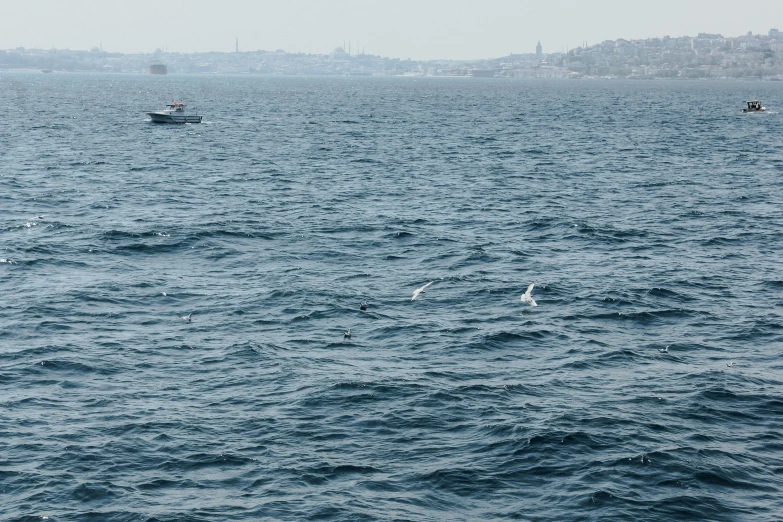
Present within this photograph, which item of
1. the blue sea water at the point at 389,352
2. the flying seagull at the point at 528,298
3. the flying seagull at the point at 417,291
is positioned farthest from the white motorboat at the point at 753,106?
the flying seagull at the point at 417,291

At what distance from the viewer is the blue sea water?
2736cm

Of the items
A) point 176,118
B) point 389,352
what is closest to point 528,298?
point 389,352

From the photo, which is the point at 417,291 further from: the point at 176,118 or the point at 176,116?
the point at 176,118

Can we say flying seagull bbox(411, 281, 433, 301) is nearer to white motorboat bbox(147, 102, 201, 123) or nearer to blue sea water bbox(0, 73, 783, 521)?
blue sea water bbox(0, 73, 783, 521)

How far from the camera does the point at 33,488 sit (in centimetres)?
2694

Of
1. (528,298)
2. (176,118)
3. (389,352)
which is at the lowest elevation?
(389,352)

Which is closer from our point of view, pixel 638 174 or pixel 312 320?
pixel 312 320

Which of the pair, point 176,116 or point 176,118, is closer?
point 176,116

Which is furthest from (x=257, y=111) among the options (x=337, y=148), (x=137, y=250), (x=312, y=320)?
(x=312, y=320)

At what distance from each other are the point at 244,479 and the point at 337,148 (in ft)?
298

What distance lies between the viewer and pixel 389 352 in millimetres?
Answer: 38594

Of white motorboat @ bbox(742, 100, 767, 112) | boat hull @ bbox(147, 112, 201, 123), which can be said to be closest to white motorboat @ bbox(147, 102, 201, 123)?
boat hull @ bbox(147, 112, 201, 123)

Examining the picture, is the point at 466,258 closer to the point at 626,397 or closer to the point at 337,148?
the point at 626,397

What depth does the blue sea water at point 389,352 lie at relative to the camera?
2736cm
